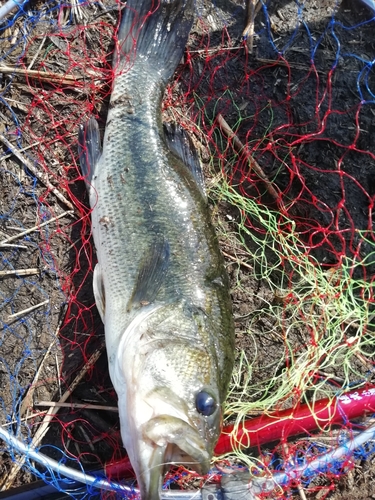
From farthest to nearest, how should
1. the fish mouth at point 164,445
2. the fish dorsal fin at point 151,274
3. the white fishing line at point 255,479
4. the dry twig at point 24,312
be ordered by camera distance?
the dry twig at point 24,312
the white fishing line at point 255,479
the fish dorsal fin at point 151,274
the fish mouth at point 164,445

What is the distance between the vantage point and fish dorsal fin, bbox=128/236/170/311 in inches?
117

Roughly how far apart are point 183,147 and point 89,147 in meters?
0.71

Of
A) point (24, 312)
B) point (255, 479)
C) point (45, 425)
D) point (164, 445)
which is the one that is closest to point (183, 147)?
point (24, 312)

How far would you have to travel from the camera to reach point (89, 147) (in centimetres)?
346

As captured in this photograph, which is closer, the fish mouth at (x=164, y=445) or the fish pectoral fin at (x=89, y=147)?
the fish mouth at (x=164, y=445)

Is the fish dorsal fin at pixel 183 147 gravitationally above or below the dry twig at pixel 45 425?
above

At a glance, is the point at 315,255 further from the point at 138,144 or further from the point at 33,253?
the point at 33,253

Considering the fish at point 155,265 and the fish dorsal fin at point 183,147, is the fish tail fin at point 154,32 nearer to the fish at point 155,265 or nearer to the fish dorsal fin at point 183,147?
the fish at point 155,265

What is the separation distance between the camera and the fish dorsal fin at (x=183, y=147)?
344 cm

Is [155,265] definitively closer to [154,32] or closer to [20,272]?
[20,272]

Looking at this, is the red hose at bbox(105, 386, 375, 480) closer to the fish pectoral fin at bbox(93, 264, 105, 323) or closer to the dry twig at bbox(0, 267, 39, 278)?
the fish pectoral fin at bbox(93, 264, 105, 323)

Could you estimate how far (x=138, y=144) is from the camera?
129 inches

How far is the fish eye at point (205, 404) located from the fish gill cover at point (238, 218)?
65 centimetres

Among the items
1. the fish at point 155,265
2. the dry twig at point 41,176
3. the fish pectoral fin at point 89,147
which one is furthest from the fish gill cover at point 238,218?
the fish at point 155,265
